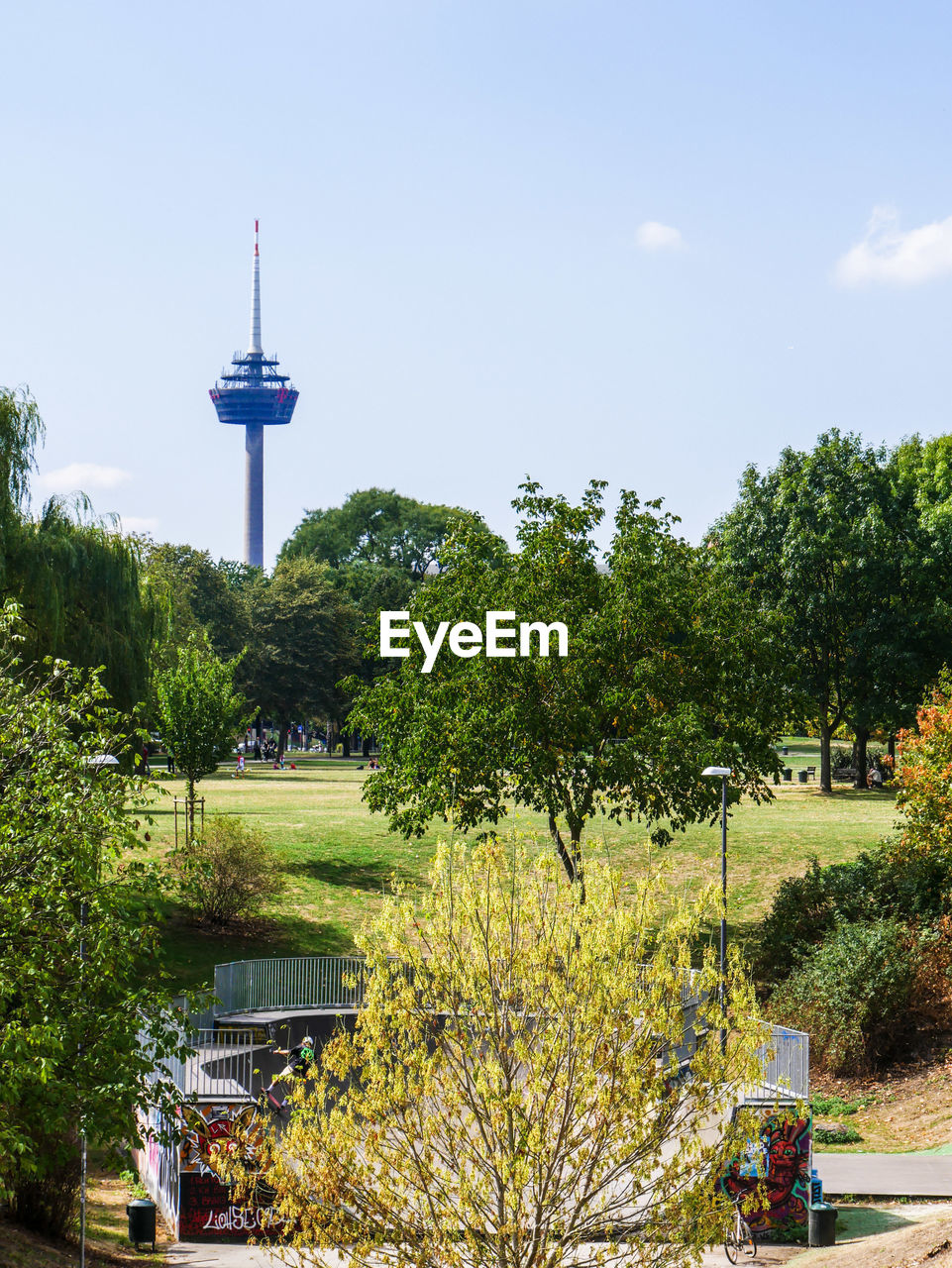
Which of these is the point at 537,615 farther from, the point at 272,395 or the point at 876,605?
the point at 272,395

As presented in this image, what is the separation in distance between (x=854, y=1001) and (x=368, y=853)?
57.0 ft

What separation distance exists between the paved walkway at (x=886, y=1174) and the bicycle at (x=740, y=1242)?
2.03 metres

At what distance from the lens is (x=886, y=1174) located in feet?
65.3

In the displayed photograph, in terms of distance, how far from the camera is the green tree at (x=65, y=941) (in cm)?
1164

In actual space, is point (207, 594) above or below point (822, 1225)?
above

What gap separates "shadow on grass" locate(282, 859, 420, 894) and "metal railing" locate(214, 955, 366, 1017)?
6469 millimetres

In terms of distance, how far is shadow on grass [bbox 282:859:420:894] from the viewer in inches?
1444

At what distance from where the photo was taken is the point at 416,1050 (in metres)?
10.8

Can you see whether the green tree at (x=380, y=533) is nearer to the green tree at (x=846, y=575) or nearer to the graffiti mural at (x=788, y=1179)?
the green tree at (x=846, y=575)

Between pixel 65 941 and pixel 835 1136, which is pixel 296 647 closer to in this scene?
pixel 835 1136

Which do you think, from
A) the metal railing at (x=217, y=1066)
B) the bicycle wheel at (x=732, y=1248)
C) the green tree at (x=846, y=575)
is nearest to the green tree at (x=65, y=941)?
the metal railing at (x=217, y=1066)

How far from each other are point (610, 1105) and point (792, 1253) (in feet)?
28.2

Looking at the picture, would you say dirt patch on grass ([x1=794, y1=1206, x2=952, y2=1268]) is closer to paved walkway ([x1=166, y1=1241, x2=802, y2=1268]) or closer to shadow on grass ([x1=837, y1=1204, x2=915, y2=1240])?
paved walkway ([x1=166, y1=1241, x2=802, y2=1268])

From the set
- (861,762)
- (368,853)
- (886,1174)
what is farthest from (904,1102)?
(861,762)
